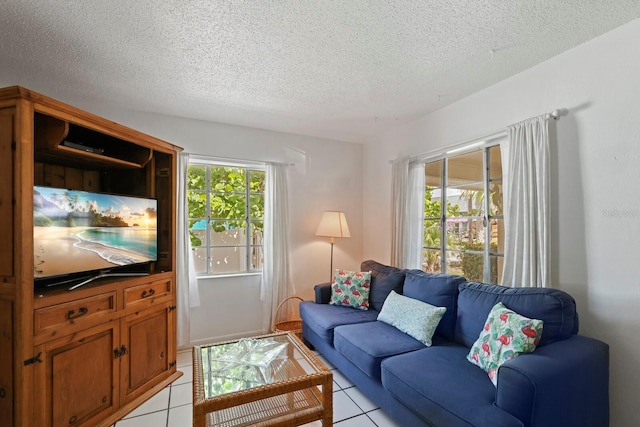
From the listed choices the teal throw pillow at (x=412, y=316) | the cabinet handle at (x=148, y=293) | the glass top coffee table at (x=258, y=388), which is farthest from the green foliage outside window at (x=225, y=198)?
the teal throw pillow at (x=412, y=316)

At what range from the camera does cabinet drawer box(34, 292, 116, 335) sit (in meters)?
1.73

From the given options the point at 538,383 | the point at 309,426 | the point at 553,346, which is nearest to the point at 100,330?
the point at 309,426

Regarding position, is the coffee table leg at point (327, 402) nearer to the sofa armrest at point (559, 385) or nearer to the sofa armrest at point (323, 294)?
the sofa armrest at point (559, 385)

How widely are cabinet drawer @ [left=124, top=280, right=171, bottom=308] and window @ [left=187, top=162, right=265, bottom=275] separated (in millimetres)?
873

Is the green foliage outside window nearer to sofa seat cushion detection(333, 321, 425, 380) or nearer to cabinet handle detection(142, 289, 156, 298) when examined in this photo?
cabinet handle detection(142, 289, 156, 298)

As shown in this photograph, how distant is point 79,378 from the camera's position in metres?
1.92

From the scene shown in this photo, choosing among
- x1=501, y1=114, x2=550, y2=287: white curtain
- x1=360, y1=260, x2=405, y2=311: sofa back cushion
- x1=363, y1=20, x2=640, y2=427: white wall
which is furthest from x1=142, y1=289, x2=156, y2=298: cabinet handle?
x1=363, y1=20, x2=640, y2=427: white wall

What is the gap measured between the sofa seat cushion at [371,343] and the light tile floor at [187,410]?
0.91ft

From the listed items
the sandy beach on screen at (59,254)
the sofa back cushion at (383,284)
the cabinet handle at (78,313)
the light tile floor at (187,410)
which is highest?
the sandy beach on screen at (59,254)

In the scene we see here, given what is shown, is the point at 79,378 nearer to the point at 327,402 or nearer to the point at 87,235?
the point at 87,235

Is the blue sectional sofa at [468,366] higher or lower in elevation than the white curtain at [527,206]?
lower

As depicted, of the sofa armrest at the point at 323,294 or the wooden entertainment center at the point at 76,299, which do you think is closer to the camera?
the wooden entertainment center at the point at 76,299

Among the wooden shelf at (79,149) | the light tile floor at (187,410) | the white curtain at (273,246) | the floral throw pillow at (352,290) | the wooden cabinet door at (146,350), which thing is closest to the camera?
the wooden shelf at (79,149)

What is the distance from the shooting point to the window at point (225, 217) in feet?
11.6
